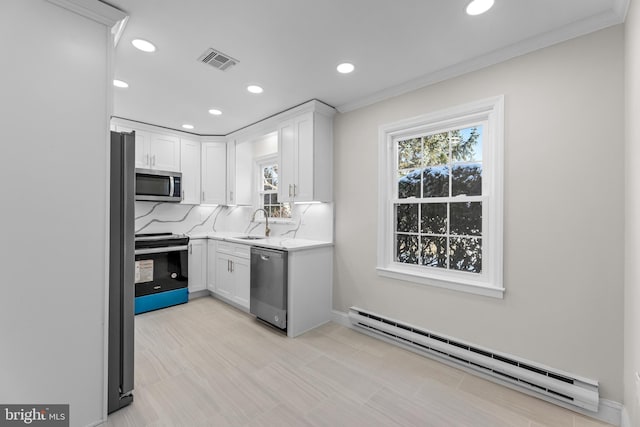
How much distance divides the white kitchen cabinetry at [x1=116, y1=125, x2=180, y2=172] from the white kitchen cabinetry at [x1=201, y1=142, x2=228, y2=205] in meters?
0.43

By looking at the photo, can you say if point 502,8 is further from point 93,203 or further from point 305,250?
point 93,203

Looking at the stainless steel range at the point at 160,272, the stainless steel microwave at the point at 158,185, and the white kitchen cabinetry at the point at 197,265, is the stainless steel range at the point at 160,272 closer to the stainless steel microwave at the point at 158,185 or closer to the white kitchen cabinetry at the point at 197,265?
the white kitchen cabinetry at the point at 197,265

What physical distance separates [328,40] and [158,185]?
3.22 metres

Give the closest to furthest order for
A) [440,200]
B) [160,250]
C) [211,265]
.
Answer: [440,200], [160,250], [211,265]

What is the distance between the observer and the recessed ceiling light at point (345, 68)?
2.38 meters

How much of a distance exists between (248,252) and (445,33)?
299cm

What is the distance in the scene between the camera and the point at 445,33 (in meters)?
1.95

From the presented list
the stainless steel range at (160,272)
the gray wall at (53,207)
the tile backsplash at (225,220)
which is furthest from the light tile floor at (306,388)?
the tile backsplash at (225,220)

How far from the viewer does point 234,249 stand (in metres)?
3.78

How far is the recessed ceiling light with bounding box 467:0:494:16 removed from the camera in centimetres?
165

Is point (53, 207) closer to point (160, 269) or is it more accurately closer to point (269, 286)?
point (269, 286)

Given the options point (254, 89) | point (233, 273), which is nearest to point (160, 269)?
point (233, 273)

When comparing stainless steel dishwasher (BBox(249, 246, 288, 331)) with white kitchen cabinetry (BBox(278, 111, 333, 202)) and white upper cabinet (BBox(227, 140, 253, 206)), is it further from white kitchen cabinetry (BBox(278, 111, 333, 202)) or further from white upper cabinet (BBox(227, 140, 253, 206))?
white upper cabinet (BBox(227, 140, 253, 206))

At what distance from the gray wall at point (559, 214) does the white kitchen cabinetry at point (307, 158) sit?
53.1 inches
